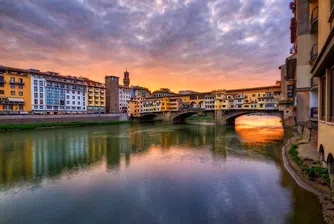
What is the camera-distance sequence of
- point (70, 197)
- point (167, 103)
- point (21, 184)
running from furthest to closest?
point (167, 103), point (21, 184), point (70, 197)

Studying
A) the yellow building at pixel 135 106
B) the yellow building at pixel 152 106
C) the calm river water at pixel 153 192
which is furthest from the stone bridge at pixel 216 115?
the calm river water at pixel 153 192

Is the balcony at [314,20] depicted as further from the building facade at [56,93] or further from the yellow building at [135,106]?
the yellow building at [135,106]

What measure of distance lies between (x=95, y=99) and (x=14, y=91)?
2322cm

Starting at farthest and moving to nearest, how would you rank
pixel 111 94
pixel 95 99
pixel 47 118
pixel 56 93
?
pixel 111 94
pixel 95 99
pixel 56 93
pixel 47 118

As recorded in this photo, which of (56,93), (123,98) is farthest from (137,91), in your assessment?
(56,93)

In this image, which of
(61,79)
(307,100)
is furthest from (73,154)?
(61,79)

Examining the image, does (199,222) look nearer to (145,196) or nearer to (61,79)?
(145,196)

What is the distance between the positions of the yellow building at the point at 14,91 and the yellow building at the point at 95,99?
17523mm

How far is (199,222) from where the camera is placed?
6367 millimetres

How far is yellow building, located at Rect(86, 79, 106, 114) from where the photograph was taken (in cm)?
6344

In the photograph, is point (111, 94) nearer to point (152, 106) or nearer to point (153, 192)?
point (152, 106)

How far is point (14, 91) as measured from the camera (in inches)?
1797

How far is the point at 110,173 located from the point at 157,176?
3.04 m

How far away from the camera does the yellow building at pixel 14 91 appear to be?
43903 millimetres
